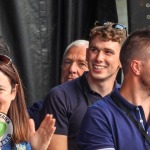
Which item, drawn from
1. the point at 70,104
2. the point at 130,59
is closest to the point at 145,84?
the point at 130,59

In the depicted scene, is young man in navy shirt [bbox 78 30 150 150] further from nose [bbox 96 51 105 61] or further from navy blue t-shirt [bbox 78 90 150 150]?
nose [bbox 96 51 105 61]

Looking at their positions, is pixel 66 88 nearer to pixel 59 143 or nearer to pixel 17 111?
pixel 59 143

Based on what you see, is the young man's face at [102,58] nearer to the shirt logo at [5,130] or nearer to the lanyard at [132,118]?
the lanyard at [132,118]

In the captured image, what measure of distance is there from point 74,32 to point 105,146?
215 cm

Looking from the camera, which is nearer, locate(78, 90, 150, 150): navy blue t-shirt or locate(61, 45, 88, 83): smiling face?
locate(78, 90, 150, 150): navy blue t-shirt

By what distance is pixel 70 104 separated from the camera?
344cm

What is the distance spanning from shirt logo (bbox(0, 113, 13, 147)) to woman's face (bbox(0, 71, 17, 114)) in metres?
0.16

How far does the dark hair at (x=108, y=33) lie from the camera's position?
3668 millimetres

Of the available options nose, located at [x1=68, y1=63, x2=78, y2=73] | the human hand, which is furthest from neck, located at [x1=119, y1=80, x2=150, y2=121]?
nose, located at [x1=68, y1=63, x2=78, y2=73]

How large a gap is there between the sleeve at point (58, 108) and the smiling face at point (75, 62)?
2.16 ft

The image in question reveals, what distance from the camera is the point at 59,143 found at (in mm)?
3379

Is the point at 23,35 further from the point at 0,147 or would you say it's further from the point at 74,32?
the point at 0,147

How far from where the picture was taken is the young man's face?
3662 millimetres

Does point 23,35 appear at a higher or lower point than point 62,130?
higher
